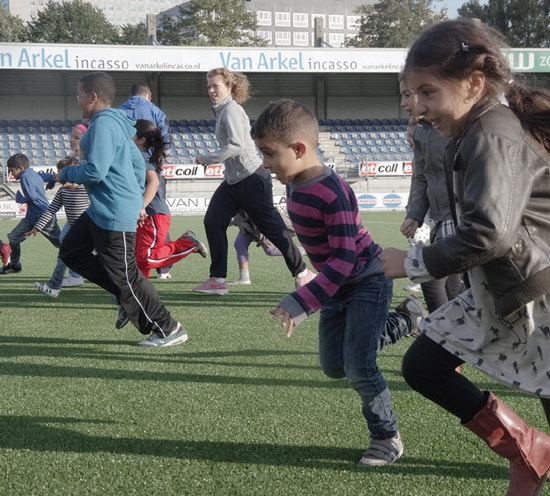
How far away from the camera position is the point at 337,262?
286cm

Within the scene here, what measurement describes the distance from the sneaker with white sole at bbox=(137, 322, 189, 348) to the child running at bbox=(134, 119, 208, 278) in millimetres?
1267

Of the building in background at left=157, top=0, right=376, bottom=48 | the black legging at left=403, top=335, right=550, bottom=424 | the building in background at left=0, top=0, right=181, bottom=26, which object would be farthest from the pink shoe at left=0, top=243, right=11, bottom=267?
the building in background at left=0, top=0, right=181, bottom=26

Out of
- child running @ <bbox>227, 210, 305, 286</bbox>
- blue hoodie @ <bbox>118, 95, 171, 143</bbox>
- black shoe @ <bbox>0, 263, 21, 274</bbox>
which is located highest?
blue hoodie @ <bbox>118, 95, 171, 143</bbox>

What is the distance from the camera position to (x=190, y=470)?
9.75 ft

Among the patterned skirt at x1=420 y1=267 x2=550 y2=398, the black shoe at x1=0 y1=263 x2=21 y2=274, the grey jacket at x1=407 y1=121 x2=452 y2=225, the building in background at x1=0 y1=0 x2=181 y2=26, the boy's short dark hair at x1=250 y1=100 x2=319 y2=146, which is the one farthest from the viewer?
the building in background at x1=0 y1=0 x2=181 y2=26

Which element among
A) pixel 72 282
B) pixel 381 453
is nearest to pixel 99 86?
pixel 381 453

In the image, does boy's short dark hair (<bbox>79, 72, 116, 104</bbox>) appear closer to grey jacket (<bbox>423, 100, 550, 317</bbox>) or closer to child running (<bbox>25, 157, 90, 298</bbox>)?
child running (<bbox>25, 157, 90, 298</bbox>)

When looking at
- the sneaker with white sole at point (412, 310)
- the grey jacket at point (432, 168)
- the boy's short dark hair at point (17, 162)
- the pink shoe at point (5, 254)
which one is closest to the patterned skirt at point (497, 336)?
the sneaker with white sole at point (412, 310)

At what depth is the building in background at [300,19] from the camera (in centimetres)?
10775

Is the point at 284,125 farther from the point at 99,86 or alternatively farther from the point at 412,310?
the point at 99,86

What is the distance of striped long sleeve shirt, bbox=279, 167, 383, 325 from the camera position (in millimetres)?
2834

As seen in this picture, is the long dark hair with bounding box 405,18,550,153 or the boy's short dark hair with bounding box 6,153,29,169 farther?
the boy's short dark hair with bounding box 6,153,29,169

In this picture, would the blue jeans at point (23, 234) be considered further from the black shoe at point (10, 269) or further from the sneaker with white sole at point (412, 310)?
the sneaker with white sole at point (412, 310)

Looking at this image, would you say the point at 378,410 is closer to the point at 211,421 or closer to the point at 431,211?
the point at 211,421
